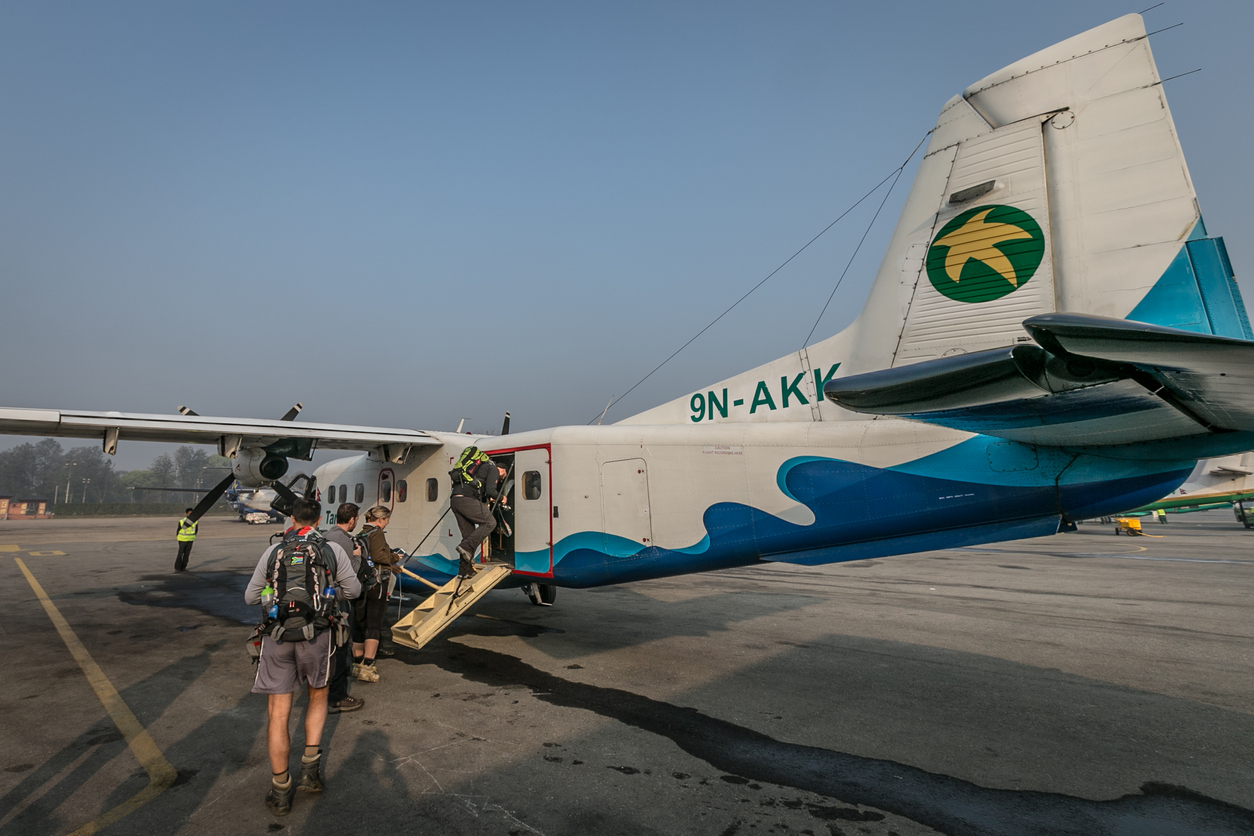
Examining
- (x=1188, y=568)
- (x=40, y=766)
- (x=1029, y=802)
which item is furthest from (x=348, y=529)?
(x=1188, y=568)

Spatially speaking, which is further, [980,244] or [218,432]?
[218,432]

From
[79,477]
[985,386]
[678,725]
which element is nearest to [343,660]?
[678,725]

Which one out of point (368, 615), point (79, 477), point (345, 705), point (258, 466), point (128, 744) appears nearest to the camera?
point (128, 744)

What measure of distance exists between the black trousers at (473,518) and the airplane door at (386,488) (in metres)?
4.06

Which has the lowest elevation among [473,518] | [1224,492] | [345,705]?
[345,705]

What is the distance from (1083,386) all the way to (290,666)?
18.4 feet

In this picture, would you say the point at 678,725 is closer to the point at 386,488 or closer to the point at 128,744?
the point at 128,744

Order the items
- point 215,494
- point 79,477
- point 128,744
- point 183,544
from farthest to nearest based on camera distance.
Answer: point 79,477
point 183,544
point 215,494
point 128,744

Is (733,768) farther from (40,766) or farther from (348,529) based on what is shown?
(40,766)

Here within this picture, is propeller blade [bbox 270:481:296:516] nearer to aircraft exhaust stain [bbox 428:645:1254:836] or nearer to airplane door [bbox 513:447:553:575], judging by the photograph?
airplane door [bbox 513:447:553:575]

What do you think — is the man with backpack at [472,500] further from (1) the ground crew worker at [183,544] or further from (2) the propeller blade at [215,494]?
(1) the ground crew worker at [183,544]

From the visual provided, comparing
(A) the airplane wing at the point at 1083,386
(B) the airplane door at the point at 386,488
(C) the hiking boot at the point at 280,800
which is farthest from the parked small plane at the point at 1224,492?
(C) the hiking boot at the point at 280,800

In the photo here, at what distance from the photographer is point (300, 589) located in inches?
170

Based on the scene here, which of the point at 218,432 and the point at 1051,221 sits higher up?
the point at 1051,221
